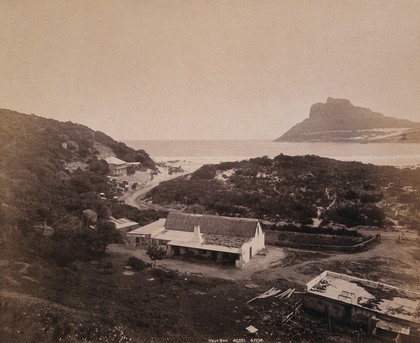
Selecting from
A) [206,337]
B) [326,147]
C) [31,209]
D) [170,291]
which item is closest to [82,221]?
[31,209]

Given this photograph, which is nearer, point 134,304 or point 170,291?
point 134,304

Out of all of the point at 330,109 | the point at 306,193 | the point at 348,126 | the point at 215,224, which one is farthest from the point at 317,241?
the point at 348,126

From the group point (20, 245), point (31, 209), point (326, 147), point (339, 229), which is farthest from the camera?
point (326, 147)

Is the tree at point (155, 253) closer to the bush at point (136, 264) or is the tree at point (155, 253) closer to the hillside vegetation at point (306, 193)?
the bush at point (136, 264)

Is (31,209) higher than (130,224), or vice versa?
(31,209)

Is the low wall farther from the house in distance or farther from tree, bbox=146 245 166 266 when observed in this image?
tree, bbox=146 245 166 266

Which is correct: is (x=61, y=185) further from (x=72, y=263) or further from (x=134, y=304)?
(x=134, y=304)

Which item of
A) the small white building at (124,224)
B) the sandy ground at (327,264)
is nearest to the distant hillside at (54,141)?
the small white building at (124,224)
